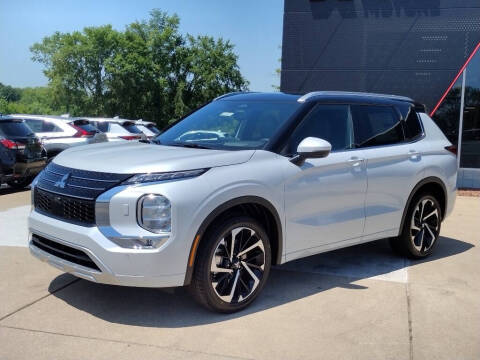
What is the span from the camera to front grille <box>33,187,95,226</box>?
12.2 ft

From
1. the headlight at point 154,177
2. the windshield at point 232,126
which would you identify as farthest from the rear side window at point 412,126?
the headlight at point 154,177

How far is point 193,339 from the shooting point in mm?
3643

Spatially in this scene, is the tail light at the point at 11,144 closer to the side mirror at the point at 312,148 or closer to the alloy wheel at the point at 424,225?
the side mirror at the point at 312,148

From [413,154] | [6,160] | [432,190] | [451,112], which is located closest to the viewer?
[413,154]

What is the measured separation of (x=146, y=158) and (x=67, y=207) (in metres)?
0.68

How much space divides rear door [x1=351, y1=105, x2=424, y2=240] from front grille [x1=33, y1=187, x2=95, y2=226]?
8.55ft

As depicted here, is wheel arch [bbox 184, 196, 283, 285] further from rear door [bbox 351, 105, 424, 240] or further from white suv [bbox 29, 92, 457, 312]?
rear door [bbox 351, 105, 424, 240]

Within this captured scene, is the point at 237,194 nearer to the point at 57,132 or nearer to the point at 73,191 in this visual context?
the point at 73,191

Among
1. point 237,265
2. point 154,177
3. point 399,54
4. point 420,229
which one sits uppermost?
point 399,54

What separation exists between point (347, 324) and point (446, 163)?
282 cm

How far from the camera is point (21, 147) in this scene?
10477 mm

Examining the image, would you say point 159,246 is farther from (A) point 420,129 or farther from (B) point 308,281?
(A) point 420,129

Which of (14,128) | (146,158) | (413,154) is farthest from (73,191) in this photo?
(14,128)

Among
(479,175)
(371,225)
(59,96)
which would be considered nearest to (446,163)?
(371,225)
